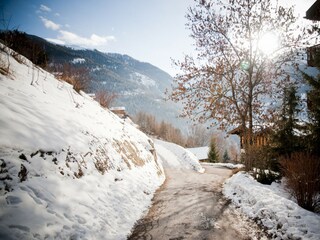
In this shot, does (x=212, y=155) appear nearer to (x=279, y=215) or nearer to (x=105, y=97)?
(x=105, y=97)

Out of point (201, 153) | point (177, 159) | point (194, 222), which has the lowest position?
point (201, 153)

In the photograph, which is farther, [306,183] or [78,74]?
[78,74]

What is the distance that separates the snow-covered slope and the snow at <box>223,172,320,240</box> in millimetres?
3434

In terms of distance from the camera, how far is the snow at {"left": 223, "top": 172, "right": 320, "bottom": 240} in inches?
176

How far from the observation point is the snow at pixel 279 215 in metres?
4.48

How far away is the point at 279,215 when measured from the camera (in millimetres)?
5168

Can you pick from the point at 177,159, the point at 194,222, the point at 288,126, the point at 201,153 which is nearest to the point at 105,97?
the point at 177,159

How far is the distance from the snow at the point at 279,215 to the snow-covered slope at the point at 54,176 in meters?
3.43

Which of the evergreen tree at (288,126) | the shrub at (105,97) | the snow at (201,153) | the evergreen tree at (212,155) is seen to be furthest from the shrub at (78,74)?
the snow at (201,153)

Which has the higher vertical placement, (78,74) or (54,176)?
(78,74)

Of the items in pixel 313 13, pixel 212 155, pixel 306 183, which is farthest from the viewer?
pixel 212 155

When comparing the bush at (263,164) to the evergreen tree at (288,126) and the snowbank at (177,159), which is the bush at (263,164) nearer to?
the evergreen tree at (288,126)

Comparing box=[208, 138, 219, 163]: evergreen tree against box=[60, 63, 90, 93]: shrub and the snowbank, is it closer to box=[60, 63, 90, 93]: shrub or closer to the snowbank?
the snowbank

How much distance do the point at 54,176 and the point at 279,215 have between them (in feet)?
18.0
